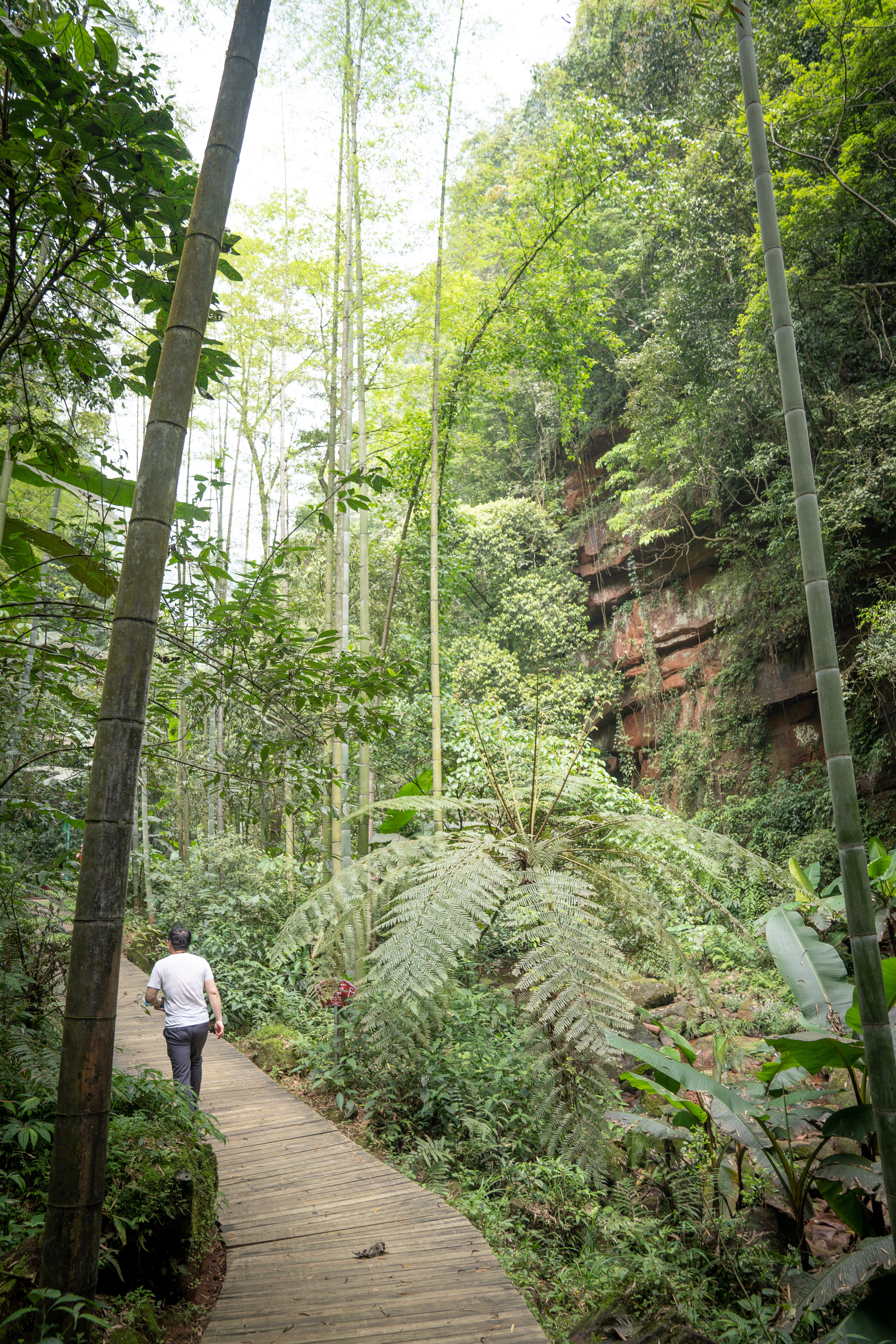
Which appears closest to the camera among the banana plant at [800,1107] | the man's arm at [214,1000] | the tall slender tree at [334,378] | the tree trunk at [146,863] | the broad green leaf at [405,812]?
the banana plant at [800,1107]

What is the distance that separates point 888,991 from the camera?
271cm

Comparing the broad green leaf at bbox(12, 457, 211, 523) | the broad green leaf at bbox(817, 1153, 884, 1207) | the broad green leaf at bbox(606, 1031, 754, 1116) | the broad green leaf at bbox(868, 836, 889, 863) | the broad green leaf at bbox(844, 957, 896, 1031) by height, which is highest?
the broad green leaf at bbox(12, 457, 211, 523)

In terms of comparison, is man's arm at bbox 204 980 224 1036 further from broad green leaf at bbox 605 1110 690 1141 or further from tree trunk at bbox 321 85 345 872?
broad green leaf at bbox 605 1110 690 1141

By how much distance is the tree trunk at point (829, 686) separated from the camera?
1.78m

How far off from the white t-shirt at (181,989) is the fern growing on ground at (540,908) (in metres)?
0.52

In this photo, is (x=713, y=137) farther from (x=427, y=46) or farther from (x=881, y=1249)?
(x=881, y=1249)

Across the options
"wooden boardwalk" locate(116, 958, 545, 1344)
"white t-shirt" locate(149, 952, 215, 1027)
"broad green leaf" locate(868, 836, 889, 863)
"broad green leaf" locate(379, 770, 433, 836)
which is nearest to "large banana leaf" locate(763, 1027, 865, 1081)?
"wooden boardwalk" locate(116, 958, 545, 1344)

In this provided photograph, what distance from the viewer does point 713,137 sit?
29.5 ft

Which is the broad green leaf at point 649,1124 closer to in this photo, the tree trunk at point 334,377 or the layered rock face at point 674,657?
the tree trunk at point 334,377

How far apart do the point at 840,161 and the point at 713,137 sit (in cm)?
268

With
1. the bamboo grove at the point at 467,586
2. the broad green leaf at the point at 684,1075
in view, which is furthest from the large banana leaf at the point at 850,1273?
the broad green leaf at the point at 684,1075

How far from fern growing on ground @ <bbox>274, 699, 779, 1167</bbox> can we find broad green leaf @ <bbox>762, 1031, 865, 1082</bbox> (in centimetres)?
51

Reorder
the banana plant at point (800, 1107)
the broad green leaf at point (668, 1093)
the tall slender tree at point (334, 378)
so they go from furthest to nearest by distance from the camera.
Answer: the tall slender tree at point (334, 378) < the broad green leaf at point (668, 1093) < the banana plant at point (800, 1107)

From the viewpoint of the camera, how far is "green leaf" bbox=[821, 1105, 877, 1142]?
2.46m
